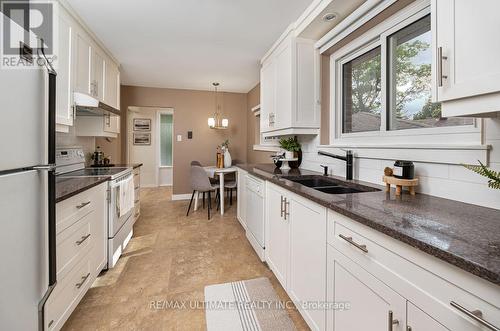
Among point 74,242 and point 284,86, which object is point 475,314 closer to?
point 74,242

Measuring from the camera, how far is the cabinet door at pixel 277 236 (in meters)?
1.73

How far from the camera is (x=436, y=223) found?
2.73 ft

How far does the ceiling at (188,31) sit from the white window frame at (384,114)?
0.62 metres

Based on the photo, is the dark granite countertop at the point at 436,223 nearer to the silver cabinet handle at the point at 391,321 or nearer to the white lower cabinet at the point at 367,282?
the white lower cabinet at the point at 367,282

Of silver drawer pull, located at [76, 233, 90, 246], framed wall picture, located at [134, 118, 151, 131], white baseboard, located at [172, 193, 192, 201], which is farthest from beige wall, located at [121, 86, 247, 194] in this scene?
silver drawer pull, located at [76, 233, 90, 246]

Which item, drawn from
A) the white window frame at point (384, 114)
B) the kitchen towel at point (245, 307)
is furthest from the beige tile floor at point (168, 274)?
the white window frame at point (384, 114)

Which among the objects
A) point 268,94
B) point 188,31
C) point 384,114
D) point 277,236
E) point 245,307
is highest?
point 188,31

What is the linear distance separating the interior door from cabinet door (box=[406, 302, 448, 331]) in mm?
1302

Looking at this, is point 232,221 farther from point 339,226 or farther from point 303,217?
point 339,226

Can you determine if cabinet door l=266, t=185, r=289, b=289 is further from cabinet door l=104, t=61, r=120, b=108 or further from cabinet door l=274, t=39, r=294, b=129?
cabinet door l=104, t=61, r=120, b=108

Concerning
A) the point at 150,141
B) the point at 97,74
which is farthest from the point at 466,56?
the point at 150,141

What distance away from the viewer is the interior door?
0.75 metres

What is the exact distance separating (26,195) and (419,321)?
4.62 feet

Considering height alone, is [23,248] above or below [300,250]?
above
